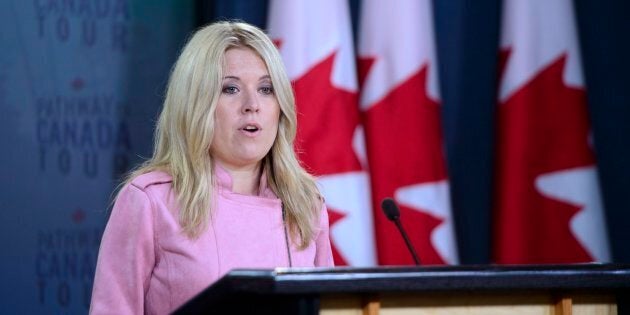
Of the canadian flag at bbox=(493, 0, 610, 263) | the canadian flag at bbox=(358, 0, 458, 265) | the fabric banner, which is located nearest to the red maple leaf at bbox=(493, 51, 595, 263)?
the canadian flag at bbox=(493, 0, 610, 263)

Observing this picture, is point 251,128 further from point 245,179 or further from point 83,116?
point 83,116

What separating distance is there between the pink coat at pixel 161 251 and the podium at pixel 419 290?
470 mm

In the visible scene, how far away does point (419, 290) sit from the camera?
4.65 ft

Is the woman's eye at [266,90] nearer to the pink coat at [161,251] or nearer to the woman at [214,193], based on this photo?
the woman at [214,193]

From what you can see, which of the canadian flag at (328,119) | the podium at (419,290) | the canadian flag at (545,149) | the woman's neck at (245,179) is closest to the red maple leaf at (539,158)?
the canadian flag at (545,149)

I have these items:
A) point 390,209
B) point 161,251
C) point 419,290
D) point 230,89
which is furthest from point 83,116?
point 419,290

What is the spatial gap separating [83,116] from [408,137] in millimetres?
947

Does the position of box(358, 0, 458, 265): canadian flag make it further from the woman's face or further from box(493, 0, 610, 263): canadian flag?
the woman's face

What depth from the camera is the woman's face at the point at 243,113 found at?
2.07m

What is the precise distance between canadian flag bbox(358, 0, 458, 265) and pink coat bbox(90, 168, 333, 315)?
1.13 meters

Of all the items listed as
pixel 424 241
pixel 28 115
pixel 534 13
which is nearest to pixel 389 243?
pixel 424 241

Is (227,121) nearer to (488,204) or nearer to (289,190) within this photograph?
Answer: (289,190)

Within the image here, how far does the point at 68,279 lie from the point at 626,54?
1.82 metres

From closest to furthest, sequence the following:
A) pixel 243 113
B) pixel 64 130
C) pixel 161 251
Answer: pixel 161 251, pixel 243 113, pixel 64 130
